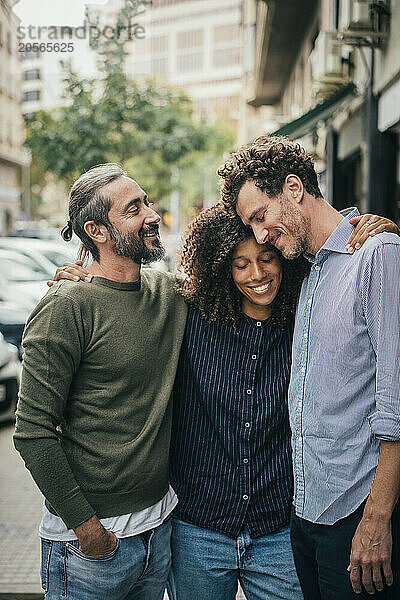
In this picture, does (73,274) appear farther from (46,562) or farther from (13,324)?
(13,324)

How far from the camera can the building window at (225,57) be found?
91812 millimetres

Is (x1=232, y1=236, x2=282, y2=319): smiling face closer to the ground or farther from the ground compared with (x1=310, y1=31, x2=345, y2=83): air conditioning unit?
closer to the ground

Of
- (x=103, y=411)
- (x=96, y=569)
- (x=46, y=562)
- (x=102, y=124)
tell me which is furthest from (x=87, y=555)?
(x=102, y=124)

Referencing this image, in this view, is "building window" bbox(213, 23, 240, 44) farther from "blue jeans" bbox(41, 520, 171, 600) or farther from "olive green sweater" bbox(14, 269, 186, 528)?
"blue jeans" bbox(41, 520, 171, 600)

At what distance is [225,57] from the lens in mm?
95438

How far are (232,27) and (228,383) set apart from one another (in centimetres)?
8899

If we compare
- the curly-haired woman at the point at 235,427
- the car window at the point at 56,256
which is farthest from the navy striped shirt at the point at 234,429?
the car window at the point at 56,256

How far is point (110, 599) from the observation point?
2242 mm

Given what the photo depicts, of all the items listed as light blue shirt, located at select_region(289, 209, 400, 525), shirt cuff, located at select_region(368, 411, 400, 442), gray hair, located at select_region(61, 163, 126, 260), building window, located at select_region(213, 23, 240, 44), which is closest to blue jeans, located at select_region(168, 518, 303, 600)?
light blue shirt, located at select_region(289, 209, 400, 525)

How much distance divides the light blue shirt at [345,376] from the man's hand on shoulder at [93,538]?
23.4 inches

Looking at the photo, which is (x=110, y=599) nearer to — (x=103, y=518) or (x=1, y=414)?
(x=103, y=518)

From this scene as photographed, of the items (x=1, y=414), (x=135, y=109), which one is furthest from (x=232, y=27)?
(x=1, y=414)

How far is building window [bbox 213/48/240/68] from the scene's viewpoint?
91.8 meters

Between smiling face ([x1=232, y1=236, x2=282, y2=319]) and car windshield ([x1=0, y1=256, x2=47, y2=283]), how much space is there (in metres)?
7.37
